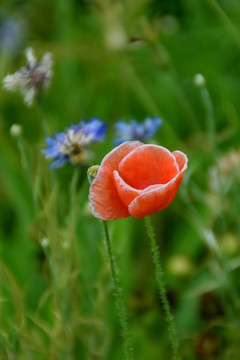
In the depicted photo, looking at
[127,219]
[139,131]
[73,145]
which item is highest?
[73,145]

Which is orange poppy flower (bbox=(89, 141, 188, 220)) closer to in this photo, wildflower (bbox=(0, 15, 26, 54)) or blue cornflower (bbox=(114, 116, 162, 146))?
blue cornflower (bbox=(114, 116, 162, 146))

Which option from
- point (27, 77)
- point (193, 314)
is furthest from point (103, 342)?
point (27, 77)

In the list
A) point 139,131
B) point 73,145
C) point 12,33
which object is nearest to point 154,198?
point 73,145

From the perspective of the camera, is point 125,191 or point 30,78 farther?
point 30,78

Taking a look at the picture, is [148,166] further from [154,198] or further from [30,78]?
[30,78]

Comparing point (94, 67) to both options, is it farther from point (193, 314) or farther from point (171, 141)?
point (193, 314)

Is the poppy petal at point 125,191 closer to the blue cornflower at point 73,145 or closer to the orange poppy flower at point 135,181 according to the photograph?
the orange poppy flower at point 135,181
